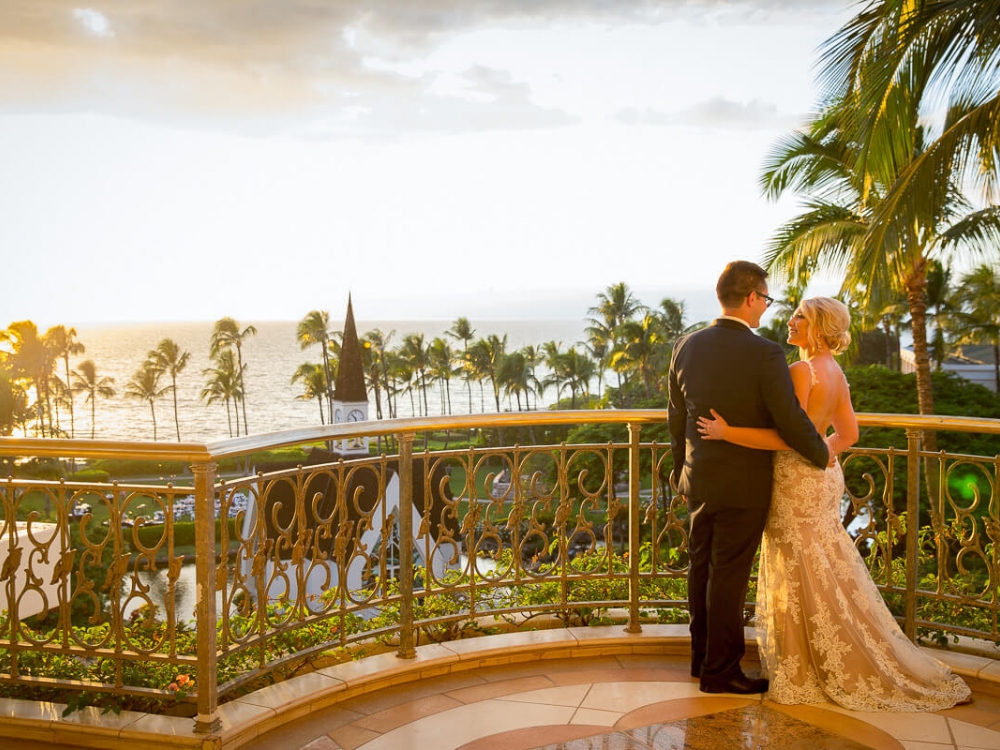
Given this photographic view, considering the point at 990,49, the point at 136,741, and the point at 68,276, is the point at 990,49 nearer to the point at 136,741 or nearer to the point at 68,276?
the point at 136,741

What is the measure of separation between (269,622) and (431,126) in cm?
10865

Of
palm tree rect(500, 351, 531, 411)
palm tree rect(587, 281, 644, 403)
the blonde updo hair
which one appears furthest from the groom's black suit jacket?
palm tree rect(500, 351, 531, 411)

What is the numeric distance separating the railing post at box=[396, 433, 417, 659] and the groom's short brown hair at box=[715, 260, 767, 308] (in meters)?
1.62

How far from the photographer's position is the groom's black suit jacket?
3.38 m

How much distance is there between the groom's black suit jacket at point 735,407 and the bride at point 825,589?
7 centimetres

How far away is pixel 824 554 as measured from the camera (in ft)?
11.8

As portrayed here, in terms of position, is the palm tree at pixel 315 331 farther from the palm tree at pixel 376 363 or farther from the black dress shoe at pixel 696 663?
the black dress shoe at pixel 696 663

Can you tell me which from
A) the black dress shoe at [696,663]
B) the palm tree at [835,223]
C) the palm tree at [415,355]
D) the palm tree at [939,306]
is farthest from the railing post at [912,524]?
the palm tree at [415,355]

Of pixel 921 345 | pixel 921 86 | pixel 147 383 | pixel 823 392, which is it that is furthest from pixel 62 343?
pixel 823 392

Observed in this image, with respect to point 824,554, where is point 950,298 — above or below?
above

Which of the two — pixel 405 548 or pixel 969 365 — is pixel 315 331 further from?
pixel 405 548

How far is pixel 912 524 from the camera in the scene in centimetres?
409

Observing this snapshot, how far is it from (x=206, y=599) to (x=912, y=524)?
3.33 m

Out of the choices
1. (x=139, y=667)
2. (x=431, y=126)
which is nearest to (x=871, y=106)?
(x=139, y=667)
